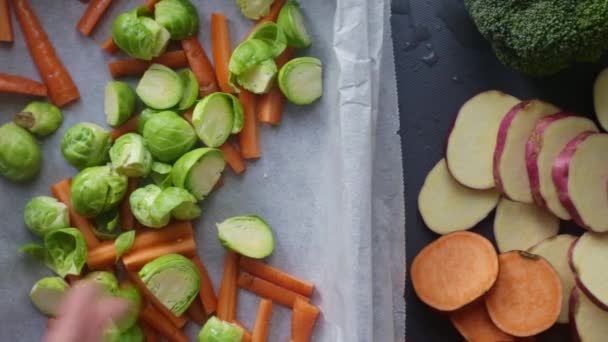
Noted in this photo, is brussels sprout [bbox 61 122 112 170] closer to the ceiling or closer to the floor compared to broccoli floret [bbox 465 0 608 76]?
closer to the floor

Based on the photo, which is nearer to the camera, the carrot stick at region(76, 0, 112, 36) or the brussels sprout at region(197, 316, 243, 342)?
the brussels sprout at region(197, 316, 243, 342)

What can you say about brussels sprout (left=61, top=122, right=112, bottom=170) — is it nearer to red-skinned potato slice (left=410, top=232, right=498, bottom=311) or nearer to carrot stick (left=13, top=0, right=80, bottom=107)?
carrot stick (left=13, top=0, right=80, bottom=107)

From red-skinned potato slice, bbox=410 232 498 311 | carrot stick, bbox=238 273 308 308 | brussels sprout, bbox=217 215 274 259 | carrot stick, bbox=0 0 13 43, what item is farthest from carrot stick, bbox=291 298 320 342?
carrot stick, bbox=0 0 13 43

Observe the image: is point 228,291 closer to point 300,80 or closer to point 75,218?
point 75,218

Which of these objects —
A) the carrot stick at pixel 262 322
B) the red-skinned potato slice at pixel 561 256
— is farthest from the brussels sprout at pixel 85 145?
the red-skinned potato slice at pixel 561 256

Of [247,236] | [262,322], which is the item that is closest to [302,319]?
[262,322]

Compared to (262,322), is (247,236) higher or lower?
higher

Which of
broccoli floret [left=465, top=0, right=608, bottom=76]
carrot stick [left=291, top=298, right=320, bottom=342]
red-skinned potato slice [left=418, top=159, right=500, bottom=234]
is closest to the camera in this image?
broccoli floret [left=465, top=0, right=608, bottom=76]
